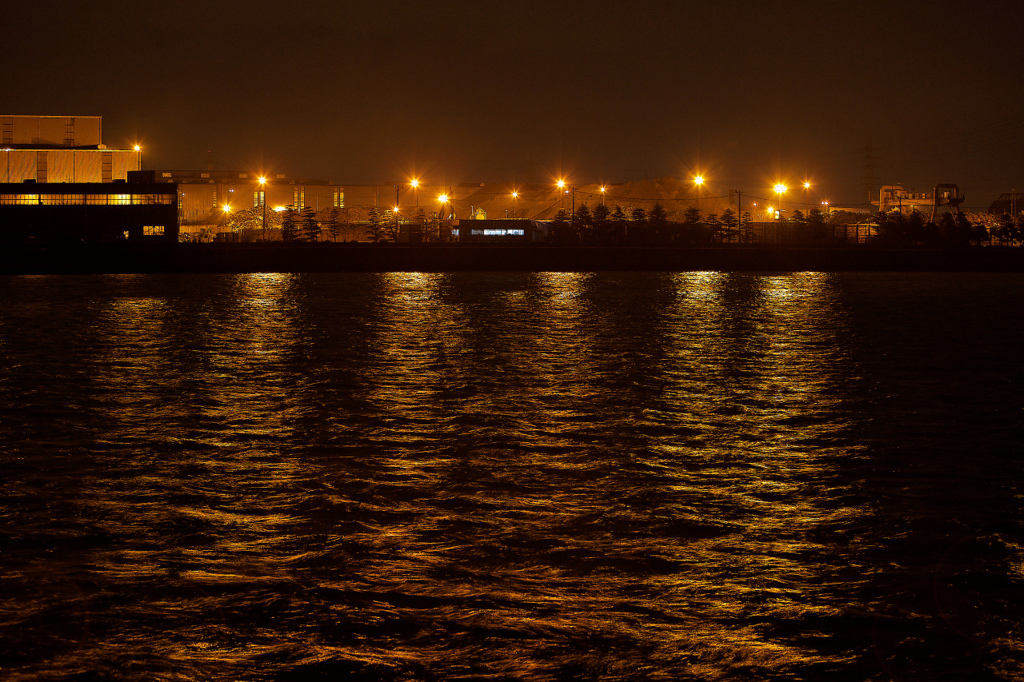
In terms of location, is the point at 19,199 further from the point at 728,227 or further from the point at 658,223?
the point at 728,227

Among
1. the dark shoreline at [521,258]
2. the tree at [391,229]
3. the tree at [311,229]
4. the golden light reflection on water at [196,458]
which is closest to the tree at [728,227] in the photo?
the dark shoreline at [521,258]

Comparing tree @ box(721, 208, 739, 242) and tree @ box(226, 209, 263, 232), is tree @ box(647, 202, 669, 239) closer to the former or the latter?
tree @ box(721, 208, 739, 242)

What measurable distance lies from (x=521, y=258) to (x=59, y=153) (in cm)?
4647

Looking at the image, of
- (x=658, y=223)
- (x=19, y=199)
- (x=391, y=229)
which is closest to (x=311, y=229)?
(x=391, y=229)

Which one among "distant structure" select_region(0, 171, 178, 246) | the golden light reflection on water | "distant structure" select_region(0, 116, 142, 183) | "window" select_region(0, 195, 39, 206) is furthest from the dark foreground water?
"distant structure" select_region(0, 116, 142, 183)

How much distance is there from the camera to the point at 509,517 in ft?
31.3

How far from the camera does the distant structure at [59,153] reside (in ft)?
304

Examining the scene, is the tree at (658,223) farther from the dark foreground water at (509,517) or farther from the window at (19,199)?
the dark foreground water at (509,517)

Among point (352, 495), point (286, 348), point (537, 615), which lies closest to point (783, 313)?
point (286, 348)

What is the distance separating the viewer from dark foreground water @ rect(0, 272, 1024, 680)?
21.5 feet

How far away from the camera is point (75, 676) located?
20.0 feet

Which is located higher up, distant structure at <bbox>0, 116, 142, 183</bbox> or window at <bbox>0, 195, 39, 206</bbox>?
distant structure at <bbox>0, 116, 142, 183</bbox>

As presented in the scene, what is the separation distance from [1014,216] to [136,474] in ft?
429

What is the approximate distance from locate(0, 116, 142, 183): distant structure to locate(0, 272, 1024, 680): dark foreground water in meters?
78.7
